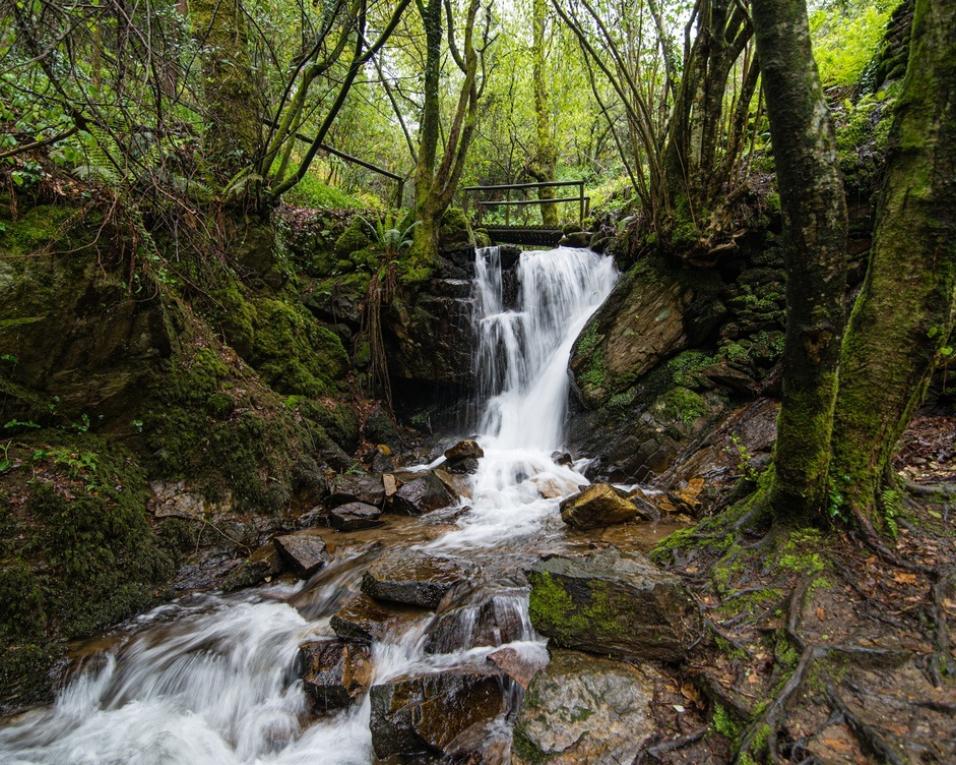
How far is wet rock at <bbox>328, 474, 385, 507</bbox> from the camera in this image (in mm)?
6227

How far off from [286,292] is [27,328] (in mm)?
4294

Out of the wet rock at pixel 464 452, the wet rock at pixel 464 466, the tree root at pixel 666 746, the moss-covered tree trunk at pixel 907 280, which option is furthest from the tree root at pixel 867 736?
the wet rock at pixel 464 452

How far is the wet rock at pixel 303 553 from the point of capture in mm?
4774

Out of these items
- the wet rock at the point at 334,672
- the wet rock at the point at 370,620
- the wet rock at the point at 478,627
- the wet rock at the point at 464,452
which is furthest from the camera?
the wet rock at the point at 464,452

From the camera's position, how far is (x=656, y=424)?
6.80 metres

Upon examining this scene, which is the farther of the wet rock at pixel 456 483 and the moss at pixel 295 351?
the moss at pixel 295 351

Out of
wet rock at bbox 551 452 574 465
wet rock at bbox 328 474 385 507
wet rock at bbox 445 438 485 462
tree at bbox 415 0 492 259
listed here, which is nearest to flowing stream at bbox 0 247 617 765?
wet rock at bbox 328 474 385 507

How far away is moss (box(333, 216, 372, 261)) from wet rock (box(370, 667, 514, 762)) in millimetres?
8073

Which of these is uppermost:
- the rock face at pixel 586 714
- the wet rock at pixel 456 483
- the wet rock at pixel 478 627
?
the rock face at pixel 586 714

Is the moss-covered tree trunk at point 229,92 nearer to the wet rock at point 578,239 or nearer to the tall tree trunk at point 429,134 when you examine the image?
the tall tree trunk at point 429,134

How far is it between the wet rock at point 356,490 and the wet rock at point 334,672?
105 inches

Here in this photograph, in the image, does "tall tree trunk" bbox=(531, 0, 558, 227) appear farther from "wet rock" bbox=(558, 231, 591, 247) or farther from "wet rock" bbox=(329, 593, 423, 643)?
"wet rock" bbox=(329, 593, 423, 643)

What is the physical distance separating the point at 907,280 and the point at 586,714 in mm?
3004

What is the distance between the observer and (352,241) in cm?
948
